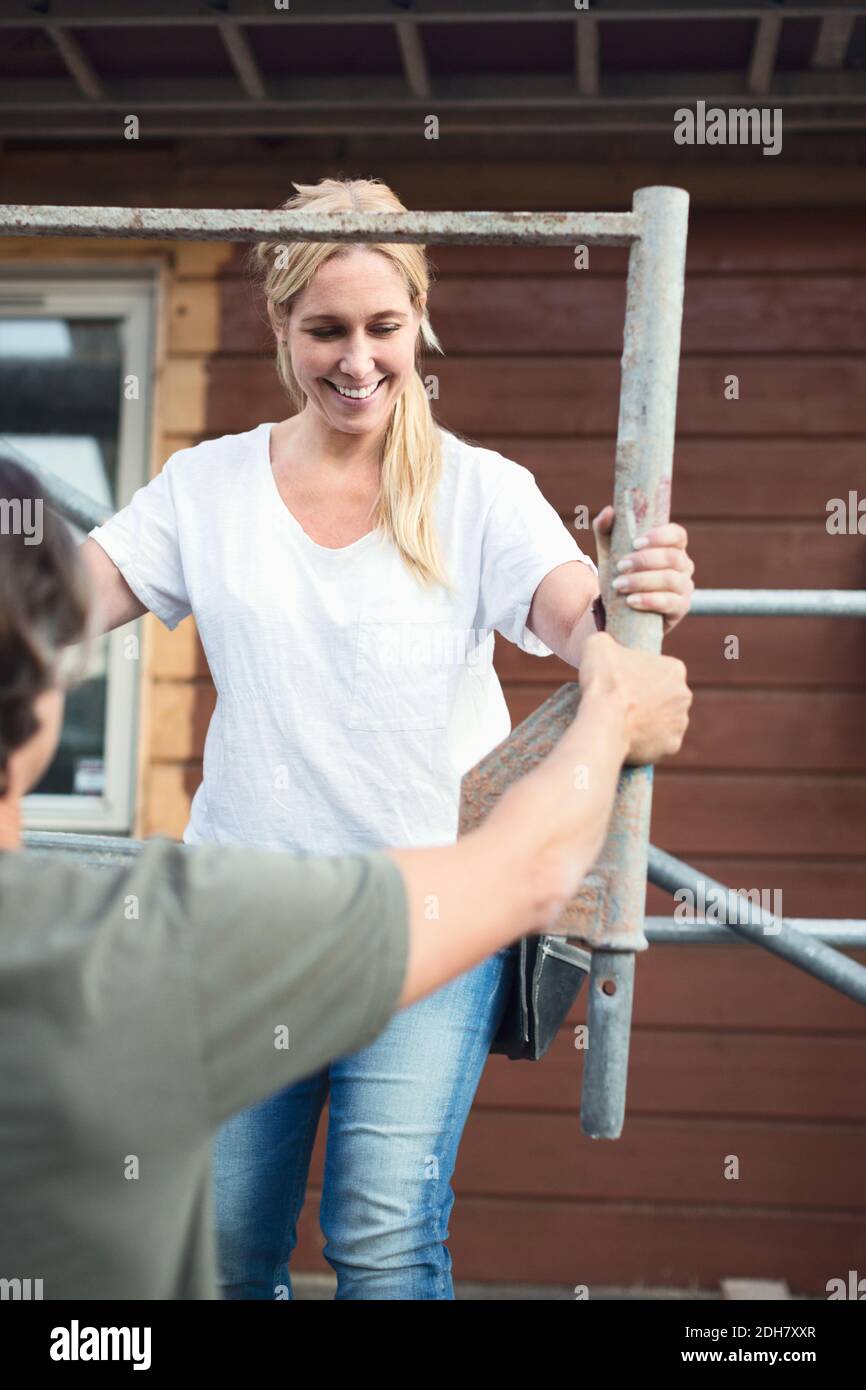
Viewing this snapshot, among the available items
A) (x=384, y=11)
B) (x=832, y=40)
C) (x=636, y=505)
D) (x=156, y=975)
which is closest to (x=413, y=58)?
(x=384, y=11)

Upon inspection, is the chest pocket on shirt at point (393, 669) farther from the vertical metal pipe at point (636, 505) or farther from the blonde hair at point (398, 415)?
the vertical metal pipe at point (636, 505)

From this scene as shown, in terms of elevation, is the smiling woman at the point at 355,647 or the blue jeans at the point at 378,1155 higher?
the smiling woman at the point at 355,647

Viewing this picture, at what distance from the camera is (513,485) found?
75.6 inches

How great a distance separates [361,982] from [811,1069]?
9.31ft

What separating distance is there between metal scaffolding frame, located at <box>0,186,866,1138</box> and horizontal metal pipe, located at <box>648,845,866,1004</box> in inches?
35.5

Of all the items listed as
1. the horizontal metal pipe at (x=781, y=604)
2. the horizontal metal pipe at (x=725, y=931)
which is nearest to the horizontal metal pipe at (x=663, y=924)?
the horizontal metal pipe at (x=725, y=931)

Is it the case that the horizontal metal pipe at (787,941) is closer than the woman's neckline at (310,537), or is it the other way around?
the woman's neckline at (310,537)

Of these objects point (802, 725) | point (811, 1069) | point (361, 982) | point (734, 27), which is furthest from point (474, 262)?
point (361, 982)

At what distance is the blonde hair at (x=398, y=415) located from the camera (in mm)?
Result: 1891

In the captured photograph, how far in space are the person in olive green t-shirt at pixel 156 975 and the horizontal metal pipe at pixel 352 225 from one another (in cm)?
38

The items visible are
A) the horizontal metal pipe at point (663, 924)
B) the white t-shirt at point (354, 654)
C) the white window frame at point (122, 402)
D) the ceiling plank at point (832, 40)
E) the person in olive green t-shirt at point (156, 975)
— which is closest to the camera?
the person in olive green t-shirt at point (156, 975)

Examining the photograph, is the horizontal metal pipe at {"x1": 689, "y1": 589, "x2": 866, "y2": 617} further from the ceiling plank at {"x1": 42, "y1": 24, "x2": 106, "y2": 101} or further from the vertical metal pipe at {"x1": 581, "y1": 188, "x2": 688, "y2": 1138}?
the ceiling plank at {"x1": 42, "y1": 24, "x2": 106, "y2": 101}

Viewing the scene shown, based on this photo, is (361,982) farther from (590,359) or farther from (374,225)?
(590,359)

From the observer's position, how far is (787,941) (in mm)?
2266
